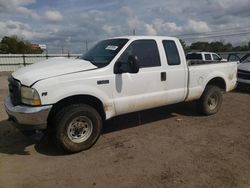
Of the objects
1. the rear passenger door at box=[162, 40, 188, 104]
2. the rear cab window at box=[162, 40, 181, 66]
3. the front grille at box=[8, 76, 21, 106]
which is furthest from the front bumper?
the rear cab window at box=[162, 40, 181, 66]

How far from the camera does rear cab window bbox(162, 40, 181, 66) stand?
584 cm

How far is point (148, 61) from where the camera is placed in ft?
18.1

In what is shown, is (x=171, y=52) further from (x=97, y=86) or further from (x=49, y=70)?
(x=49, y=70)

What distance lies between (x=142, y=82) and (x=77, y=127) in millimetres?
1583

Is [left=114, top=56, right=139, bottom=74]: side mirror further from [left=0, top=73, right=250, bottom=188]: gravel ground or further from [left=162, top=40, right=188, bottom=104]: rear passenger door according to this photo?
[left=0, top=73, right=250, bottom=188]: gravel ground

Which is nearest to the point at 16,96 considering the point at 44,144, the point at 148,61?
the point at 44,144

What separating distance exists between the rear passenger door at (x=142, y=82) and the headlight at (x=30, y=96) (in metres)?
1.44

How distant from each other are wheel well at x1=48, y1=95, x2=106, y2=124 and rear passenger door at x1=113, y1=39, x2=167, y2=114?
0.31 m

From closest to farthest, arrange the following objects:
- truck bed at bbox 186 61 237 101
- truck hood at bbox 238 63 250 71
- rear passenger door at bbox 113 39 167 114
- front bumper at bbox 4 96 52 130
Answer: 1. front bumper at bbox 4 96 52 130
2. rear passenger door at bbox 113 39 167 114
3. truck bed at bbox 186 61 237 101
4. truck hood at bbox 238 63 250 71

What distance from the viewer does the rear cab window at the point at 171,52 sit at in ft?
19.2

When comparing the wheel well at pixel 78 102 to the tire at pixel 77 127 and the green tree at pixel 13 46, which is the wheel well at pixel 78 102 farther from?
the green tree at pixel 13 46

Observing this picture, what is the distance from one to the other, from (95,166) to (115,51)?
222 centimetres

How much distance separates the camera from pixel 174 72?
5844 mm

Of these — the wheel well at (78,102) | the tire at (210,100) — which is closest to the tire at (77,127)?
the wheel well at (78,102)
